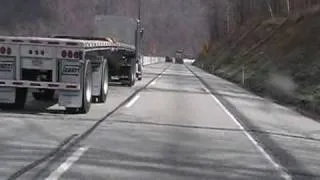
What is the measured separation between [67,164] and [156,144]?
2885 mm

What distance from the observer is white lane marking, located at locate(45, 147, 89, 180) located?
9384mm

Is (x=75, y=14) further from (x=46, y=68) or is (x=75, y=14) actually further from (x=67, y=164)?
(x=67, y=164)

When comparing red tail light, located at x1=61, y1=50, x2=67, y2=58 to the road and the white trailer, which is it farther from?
the road

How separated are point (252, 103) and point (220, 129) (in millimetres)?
9874

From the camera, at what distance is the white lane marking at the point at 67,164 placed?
9384 mm

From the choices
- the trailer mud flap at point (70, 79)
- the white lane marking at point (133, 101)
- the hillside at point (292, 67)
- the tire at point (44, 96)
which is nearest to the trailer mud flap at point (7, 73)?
the trailer mud flap at point (70, 79)

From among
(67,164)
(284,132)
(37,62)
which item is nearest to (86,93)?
(37,62)

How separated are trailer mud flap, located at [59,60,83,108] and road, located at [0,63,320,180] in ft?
1.19

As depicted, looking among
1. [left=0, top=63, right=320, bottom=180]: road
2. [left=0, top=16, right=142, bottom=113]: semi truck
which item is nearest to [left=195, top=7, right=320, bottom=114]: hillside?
[left=0, top=63, right=320, bottom=180]: road

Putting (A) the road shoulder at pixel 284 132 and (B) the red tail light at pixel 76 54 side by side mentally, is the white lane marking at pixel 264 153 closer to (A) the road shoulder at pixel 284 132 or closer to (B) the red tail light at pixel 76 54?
(A) the road shoulder at pixel 284 132

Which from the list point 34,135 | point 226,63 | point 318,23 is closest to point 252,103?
point 34,135

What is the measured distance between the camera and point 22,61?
56.0 ft

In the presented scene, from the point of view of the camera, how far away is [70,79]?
56.0 ft

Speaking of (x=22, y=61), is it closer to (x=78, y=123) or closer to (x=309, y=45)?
(x=78, y=123)
